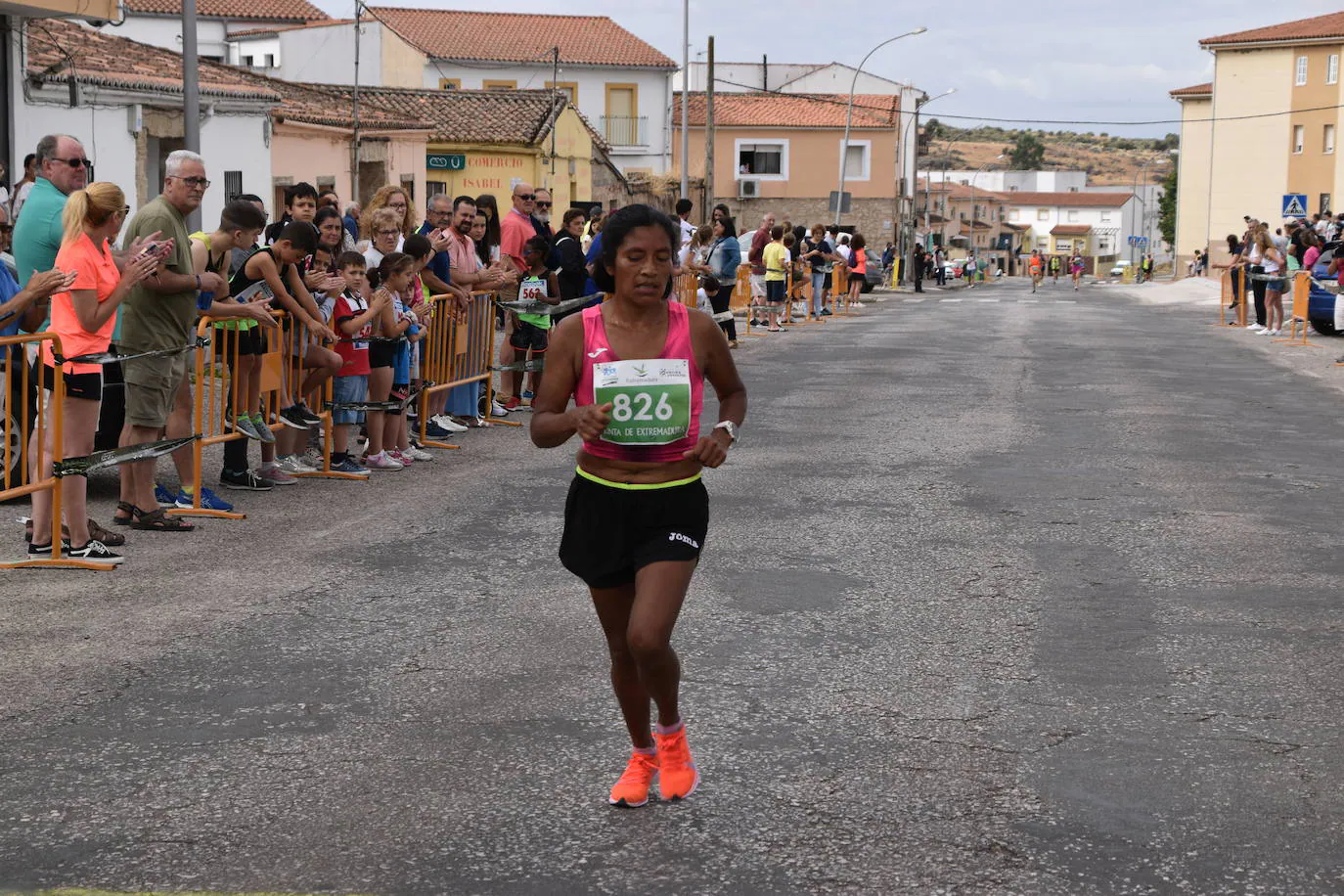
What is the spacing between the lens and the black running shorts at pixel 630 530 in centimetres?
476

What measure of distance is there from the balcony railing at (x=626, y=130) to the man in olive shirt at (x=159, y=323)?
62437 mm

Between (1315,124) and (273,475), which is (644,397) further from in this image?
(1315,124)

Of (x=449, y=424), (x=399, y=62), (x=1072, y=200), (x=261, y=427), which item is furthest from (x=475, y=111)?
(x=1072, y=200)

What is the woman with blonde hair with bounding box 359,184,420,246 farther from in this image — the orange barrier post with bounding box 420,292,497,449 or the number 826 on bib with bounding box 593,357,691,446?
the number 826 on bib with bounding box 593,357,691,446

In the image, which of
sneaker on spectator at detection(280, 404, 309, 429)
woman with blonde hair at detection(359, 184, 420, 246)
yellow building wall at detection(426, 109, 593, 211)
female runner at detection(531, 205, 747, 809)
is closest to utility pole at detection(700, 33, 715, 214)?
yellow building wall at detection(426, 109, 593, 211)

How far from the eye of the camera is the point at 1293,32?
75625 mm

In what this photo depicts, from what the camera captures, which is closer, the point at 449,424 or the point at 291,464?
the point at 291,464

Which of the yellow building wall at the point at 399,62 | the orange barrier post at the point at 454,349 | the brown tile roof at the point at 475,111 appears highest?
the yellow building wall at the point at 399,62

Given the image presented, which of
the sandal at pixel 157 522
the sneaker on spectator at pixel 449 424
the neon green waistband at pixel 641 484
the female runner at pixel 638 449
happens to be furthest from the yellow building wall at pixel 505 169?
the neon green waistband at pixel 641 484

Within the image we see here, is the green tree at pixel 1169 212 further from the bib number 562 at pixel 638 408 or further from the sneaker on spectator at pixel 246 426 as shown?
the bib number 562 at pixel 638 408

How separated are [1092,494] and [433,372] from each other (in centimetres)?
518

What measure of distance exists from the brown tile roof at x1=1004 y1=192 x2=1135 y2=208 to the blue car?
158m

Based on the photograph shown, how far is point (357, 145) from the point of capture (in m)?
33.2

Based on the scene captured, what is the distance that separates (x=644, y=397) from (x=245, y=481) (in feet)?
21.6
